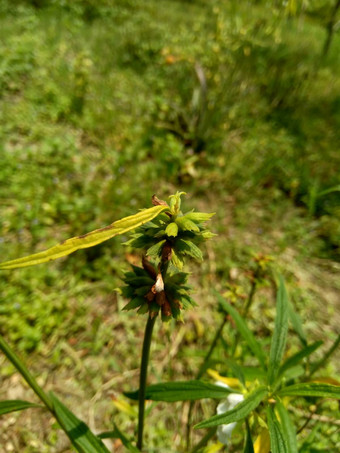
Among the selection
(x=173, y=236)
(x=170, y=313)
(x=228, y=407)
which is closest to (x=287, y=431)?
(x=228, y=407)

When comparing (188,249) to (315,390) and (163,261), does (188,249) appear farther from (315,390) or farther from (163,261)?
(315,390)

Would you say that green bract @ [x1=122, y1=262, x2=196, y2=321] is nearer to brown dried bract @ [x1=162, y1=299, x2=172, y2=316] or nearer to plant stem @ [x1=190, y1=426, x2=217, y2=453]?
brown dried bract @ [x1=162, y1=299, x2=172, y2=316]

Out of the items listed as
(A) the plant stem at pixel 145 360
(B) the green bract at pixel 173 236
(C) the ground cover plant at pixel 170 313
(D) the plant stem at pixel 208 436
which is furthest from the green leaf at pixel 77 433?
(B) the green bract at pixel 173 236

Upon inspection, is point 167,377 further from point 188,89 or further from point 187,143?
point 188,89

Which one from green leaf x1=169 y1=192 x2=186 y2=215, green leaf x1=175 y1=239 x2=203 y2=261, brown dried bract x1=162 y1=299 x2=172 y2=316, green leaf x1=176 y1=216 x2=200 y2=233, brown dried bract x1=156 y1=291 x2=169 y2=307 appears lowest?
brown dried bract x1=162 y1=299 x2=172 y2=316

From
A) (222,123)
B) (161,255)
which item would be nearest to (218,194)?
(222,123)

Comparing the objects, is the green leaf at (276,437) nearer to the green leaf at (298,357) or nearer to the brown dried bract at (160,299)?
the green leaf at (298,357)

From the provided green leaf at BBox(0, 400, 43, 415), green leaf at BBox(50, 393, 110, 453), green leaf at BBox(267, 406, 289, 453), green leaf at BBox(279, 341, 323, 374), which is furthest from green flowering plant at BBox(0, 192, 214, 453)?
green leaf at BBox(279, 341, 323, 374)
